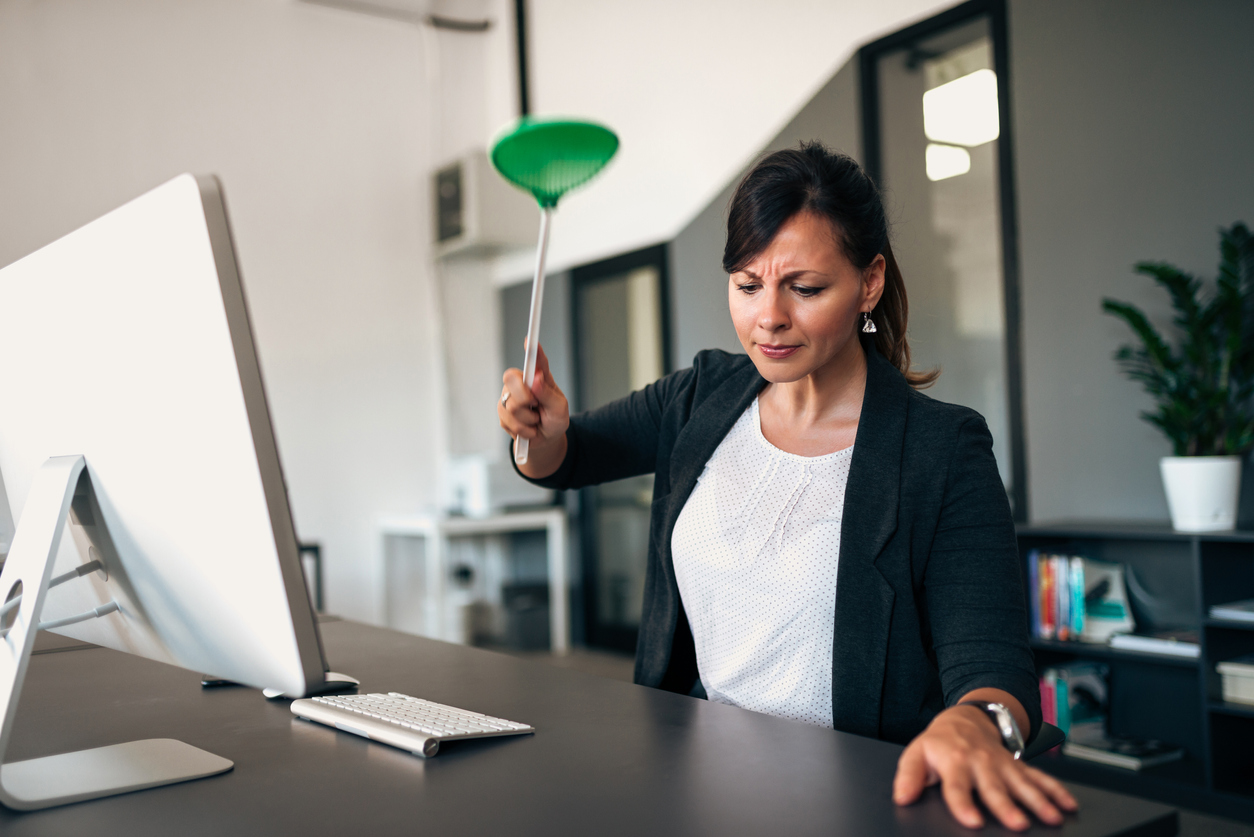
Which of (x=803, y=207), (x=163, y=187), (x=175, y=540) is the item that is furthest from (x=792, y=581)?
(x=163, y=187)

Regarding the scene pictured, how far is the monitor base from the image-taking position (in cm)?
79

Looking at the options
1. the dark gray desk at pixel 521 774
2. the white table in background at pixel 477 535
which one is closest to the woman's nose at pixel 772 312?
the dark gray desk at pixel 521 774

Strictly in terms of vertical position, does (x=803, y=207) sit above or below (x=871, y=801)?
above

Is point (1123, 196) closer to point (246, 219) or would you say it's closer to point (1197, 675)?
point (1197, 675)

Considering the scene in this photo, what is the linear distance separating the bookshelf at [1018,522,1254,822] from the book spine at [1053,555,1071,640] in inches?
2.5

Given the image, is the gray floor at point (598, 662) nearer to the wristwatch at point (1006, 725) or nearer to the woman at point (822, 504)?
the woman at point (822, 504)

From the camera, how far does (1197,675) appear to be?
9.32ft

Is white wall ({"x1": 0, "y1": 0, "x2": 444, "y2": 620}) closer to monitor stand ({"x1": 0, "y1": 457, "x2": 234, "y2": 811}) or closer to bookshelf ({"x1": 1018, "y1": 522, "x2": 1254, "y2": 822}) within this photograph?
bookshelf ({"x1": 1018, "y1": 522, "x2": 1254, "y2": 822})

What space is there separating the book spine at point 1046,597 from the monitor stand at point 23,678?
2696 mm

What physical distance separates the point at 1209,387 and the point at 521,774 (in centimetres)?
257

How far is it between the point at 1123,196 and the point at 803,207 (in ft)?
7.31

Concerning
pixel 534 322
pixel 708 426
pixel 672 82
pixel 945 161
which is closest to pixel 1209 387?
pixel 945 161

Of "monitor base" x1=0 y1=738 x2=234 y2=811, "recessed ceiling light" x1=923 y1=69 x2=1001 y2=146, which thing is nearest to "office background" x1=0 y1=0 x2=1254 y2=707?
"recessed ceiling light" x1=923 y1=69 x2=1001 y2=146

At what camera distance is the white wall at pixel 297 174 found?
432 centimetres
